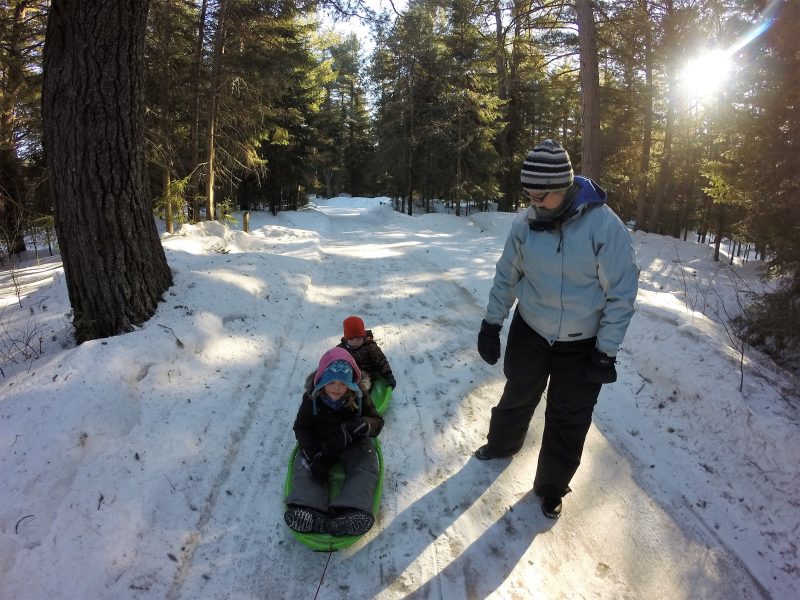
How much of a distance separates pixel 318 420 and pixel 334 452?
292mm

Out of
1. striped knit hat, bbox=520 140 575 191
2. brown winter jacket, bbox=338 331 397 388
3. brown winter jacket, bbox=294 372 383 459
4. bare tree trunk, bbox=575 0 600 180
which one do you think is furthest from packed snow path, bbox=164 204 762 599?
bare tree trunk, bbox=575 0 600 180

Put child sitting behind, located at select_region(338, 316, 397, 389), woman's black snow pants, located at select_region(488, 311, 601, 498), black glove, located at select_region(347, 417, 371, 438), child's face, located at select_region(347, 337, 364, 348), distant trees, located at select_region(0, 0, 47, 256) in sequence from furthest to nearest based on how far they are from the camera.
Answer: distant trees, located at select_region(0, 0, 47, 256) → child's face, located at select_region(347, 337, 364, 348) → child sitting behind, located at select_region(338, 316, 397, 389) → black glove, located at select_region(347, 417, 371, 438) → woman's black snow pants, located at select_region(488, 311, 601, 498)

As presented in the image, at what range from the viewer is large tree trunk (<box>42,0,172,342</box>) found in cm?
430

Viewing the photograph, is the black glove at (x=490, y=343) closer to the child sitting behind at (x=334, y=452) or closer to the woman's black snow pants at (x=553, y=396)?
the woman's black snow pants at (x=553, y=396)

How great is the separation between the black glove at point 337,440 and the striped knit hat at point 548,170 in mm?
2117

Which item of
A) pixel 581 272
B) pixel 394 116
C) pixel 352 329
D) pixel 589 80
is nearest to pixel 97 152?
pixel 352 329

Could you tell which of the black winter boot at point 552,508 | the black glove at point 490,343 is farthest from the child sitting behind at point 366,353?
the black winter boot at point 552,508

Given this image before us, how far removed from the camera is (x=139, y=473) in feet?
10.5

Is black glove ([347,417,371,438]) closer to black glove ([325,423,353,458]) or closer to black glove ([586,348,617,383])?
black glove ([325,423,353,458])

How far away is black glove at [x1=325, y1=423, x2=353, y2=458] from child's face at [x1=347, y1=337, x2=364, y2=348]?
1428mm

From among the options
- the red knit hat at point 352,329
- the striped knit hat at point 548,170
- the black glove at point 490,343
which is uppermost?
the striped knit hat at point 548,170

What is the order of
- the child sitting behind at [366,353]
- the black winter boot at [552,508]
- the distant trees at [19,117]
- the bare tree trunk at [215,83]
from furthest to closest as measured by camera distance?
the bare tree trunk at [215,83]
the distant trees at [19,117]
the child sitting behind at [366,353]
the black winter boot at [552,508]

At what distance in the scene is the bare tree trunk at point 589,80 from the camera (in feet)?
32.0

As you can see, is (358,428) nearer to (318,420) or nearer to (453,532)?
(318,420)
